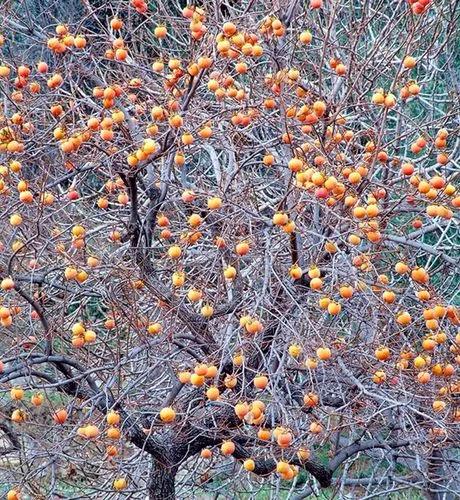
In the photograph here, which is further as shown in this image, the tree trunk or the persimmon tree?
the tree trunk

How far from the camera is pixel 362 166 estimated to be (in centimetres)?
290

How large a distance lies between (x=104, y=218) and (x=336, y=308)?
1.68 m

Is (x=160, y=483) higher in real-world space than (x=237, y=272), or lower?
lower

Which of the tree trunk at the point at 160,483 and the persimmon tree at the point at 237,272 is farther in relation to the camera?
the tree trunk at the point at 160,483

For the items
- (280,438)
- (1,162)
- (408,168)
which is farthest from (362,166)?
(1,162)

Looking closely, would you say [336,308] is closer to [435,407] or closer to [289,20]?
[435,407]

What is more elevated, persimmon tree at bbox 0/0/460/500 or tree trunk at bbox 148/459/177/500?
persimmon tree at bbox 0/0/460/500

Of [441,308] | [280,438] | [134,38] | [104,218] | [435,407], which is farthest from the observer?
[104,218]

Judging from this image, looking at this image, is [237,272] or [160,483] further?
[160,483]

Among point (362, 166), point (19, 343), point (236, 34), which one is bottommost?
point (19, 343)

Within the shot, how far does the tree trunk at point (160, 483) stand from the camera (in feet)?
10.5

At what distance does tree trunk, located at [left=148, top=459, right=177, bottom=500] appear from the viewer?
321cm

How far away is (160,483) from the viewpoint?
3.22 meters

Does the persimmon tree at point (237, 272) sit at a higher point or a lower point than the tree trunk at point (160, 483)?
higher
